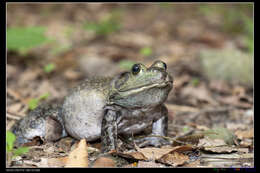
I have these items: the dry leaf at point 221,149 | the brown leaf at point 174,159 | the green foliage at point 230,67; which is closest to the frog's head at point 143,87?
the brown leaf at point 174,159

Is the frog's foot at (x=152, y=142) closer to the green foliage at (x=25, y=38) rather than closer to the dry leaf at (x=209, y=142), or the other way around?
the dry leaf at (x=209, y=142)

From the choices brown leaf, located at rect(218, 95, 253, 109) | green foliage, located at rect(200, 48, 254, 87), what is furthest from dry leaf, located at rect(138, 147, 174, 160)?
green foliage, located at rect(200, 48, 254, 87)

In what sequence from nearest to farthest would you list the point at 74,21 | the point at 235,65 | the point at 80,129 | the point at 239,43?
1. the point at 80,129
2. the point at 235,65
3. the point at 239,43
4. the point at 74,21

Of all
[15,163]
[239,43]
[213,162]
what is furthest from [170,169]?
[239,43]

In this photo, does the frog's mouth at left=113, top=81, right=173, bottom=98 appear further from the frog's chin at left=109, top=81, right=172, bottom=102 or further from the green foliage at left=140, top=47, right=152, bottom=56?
the green foliage at left=140, top=47, right=152, bottom=56
